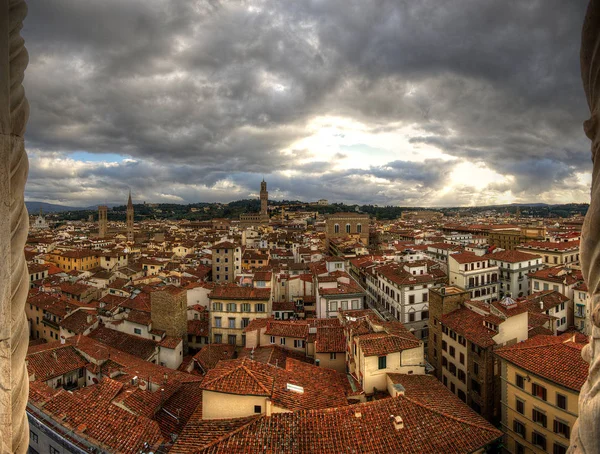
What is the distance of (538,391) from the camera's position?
506 inches

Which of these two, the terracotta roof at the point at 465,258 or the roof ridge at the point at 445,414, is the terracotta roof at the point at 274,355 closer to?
the roof ridge at the point at 445,414

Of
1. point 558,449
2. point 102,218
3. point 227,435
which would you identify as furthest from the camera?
point 102,218

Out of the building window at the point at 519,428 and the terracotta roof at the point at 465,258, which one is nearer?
the building window at the point at 519,428

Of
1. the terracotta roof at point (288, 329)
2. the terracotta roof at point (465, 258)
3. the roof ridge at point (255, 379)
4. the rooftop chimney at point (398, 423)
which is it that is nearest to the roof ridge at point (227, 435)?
the roof ridge at point (255, 379)

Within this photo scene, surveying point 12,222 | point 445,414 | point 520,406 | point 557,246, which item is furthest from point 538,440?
point 557,246

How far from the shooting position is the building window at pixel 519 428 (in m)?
13.5

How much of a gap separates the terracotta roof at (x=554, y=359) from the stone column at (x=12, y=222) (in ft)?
47.6

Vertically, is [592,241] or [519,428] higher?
[592,241]

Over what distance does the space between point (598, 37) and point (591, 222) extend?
2.70 feet

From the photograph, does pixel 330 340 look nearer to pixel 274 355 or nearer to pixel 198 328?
pixel 274 355

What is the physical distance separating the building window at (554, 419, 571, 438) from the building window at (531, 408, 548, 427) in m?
0.35

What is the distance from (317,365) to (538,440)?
8.91 metres

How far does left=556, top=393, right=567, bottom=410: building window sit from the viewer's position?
470 inches

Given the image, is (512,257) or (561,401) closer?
(561,401)
